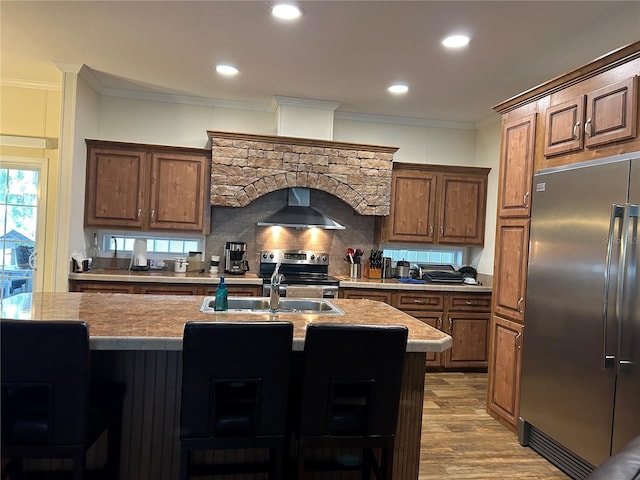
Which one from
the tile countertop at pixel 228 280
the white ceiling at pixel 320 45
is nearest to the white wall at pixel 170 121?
the white ceiling at pixel 320 45

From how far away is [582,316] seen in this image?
8.85ft

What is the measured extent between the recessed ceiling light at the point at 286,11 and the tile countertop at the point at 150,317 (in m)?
A: 1.86

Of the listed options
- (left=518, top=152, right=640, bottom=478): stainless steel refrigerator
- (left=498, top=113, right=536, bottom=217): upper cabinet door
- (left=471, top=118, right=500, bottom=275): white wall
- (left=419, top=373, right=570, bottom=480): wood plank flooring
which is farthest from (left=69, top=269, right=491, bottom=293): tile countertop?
(left=518, top=152, right=640, bottom=478): stainless steel refrigerator

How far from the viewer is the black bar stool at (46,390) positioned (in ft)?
5.36

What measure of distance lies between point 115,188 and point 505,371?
392 cm

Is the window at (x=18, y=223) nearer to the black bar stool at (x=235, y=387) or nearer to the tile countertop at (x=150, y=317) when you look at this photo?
the tile countertop at (x=150, y=317)

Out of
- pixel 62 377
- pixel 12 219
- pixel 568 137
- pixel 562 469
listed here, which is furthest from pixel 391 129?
pixel 62 377

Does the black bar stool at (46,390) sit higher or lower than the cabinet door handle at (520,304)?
lower

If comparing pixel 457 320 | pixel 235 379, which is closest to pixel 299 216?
pixel 457 320

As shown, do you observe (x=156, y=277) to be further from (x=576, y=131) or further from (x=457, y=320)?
(x=576, y=131)

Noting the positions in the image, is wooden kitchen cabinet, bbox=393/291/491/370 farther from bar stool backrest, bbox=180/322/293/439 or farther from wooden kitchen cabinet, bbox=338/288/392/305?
bar stool backrest, bbox=180/322/293/439

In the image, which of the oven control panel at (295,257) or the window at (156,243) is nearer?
the window at (156,243)

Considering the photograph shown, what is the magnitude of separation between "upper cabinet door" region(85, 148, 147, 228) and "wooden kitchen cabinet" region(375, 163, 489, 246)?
2609mm

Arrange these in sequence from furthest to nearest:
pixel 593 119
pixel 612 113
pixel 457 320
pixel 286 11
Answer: pixel 457 320
pixel 286 11
pixel 593 119
pixel 612 113
